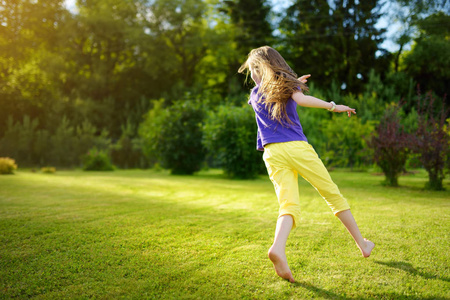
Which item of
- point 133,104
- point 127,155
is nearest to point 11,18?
point 133,104

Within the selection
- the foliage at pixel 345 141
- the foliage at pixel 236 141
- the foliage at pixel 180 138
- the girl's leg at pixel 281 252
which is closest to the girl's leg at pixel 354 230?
the girl's leg at pixel 281 252

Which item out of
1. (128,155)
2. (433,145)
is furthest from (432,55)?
(128,155)

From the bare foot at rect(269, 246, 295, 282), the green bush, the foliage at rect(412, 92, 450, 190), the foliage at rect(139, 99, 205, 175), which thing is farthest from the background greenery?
the bare foot at rect(269, 246, 295, 282)

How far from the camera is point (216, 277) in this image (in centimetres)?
229

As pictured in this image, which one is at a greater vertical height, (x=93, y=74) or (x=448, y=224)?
(x=93, y=74)

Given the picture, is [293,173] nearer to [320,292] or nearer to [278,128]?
[278,128]

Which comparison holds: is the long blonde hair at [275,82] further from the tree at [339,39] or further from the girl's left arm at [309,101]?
the tree at [339,39]

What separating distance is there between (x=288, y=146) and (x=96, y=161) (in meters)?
14.4

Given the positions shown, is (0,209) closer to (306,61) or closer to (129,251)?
(129,251)

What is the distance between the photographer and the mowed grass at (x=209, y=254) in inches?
82.0

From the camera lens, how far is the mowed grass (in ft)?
6.83

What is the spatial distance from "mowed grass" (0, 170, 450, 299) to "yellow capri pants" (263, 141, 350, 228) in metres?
0.45

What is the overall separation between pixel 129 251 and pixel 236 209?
2.41 metres

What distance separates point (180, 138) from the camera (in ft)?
42.8
